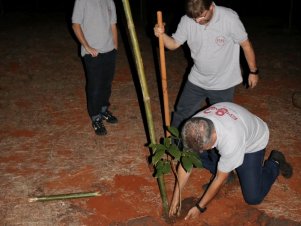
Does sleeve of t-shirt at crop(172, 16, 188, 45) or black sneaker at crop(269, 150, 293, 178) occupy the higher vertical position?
sleeve of t-shirt at crop(172, 16, 188, 45)

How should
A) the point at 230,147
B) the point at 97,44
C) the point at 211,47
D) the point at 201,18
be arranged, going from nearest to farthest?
1. the point at 230,147
2. the point at 201,18
3. the point at 211,47
4. the point at 97,44

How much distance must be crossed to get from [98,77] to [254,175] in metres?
2.17

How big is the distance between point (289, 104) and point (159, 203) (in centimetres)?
318

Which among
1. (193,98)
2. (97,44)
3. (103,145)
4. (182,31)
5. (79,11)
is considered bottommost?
(103,145)

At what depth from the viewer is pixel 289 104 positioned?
18.6ft

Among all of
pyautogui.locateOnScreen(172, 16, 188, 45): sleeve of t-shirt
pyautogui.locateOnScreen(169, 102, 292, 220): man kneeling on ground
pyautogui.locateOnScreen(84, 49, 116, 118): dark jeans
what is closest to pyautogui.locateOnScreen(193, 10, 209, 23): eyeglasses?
pyautogui.locateOnScreen(172, 16, 188, 45): sleeve of t-shirt

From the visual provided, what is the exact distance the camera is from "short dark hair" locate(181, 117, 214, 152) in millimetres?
2695

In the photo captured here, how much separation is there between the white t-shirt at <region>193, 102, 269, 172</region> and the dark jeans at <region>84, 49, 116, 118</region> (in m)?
1.73

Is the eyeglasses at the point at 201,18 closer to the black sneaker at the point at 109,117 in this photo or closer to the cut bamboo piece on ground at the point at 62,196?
the cut bamboo piece on ground at the point at 62,196

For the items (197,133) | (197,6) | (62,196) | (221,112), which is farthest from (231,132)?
(62,196)

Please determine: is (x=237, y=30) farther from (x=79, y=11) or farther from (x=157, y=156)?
(x=79, y=11)

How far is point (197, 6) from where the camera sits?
312 cm

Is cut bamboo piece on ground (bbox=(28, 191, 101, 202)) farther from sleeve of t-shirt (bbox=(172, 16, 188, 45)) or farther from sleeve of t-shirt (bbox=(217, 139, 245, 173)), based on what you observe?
sleeve of t-shirt (bbox=(172, 16, 188, 45))

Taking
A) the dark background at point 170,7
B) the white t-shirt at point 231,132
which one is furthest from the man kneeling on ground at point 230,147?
the dark background at point 170,7
